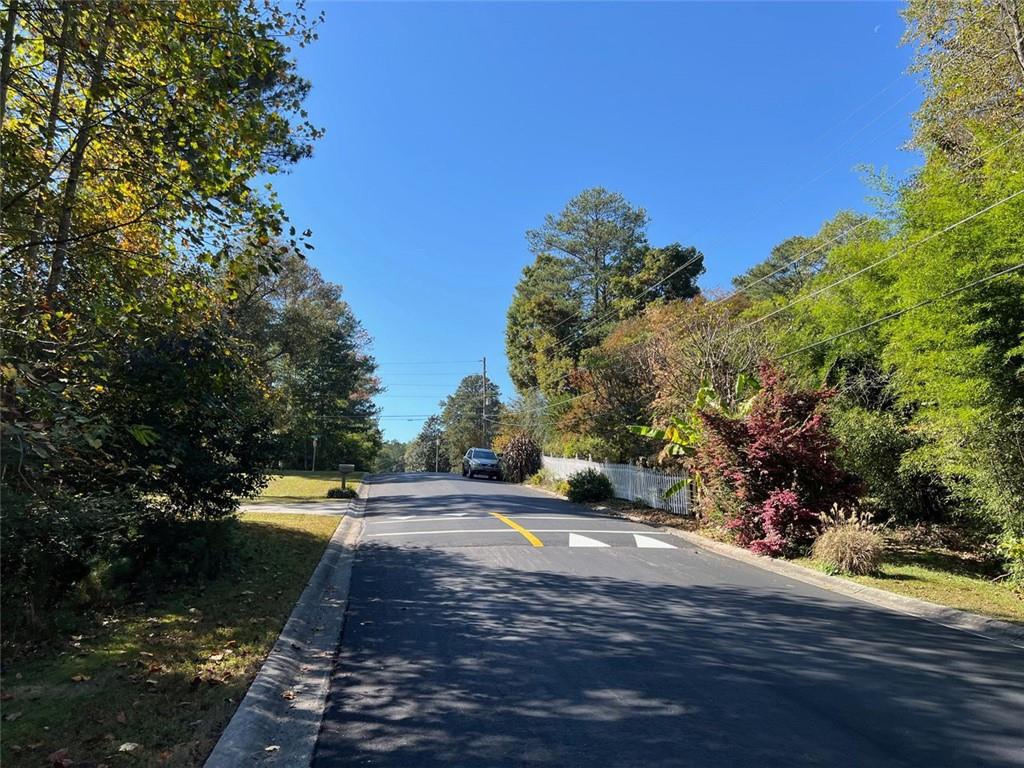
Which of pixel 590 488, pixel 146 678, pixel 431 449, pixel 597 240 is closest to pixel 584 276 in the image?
pixel 597 240

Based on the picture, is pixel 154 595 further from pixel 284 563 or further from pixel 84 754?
pixel 84 754

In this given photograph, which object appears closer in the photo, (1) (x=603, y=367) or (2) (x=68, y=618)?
(2) (x=68, y=618)

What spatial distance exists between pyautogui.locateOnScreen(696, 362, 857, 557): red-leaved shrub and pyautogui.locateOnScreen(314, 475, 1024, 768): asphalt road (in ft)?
8.76

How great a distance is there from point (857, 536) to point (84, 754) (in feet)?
33.2

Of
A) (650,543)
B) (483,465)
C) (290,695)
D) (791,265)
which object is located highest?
(791,265)

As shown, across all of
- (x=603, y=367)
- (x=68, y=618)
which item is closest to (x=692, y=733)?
(x=68, y=618)

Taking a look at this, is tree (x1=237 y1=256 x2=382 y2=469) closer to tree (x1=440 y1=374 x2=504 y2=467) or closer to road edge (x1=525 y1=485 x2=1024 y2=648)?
tree (x1=440 y1=374 x2=504 y2=467)

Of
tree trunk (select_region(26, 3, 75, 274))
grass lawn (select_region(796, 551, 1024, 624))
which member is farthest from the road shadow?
tree trunk (select_region(26, 3, 75, 274))

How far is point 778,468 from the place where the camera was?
12.4 metres

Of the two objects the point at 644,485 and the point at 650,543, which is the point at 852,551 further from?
the point at 644,485

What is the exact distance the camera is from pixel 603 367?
925 inches

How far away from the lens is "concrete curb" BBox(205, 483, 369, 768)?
3.77m

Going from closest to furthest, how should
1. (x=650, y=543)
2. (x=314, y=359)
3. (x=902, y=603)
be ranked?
(x=902, y=603) < (x=650, y=543) < (x=314, y=359)

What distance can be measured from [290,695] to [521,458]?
29698mm
